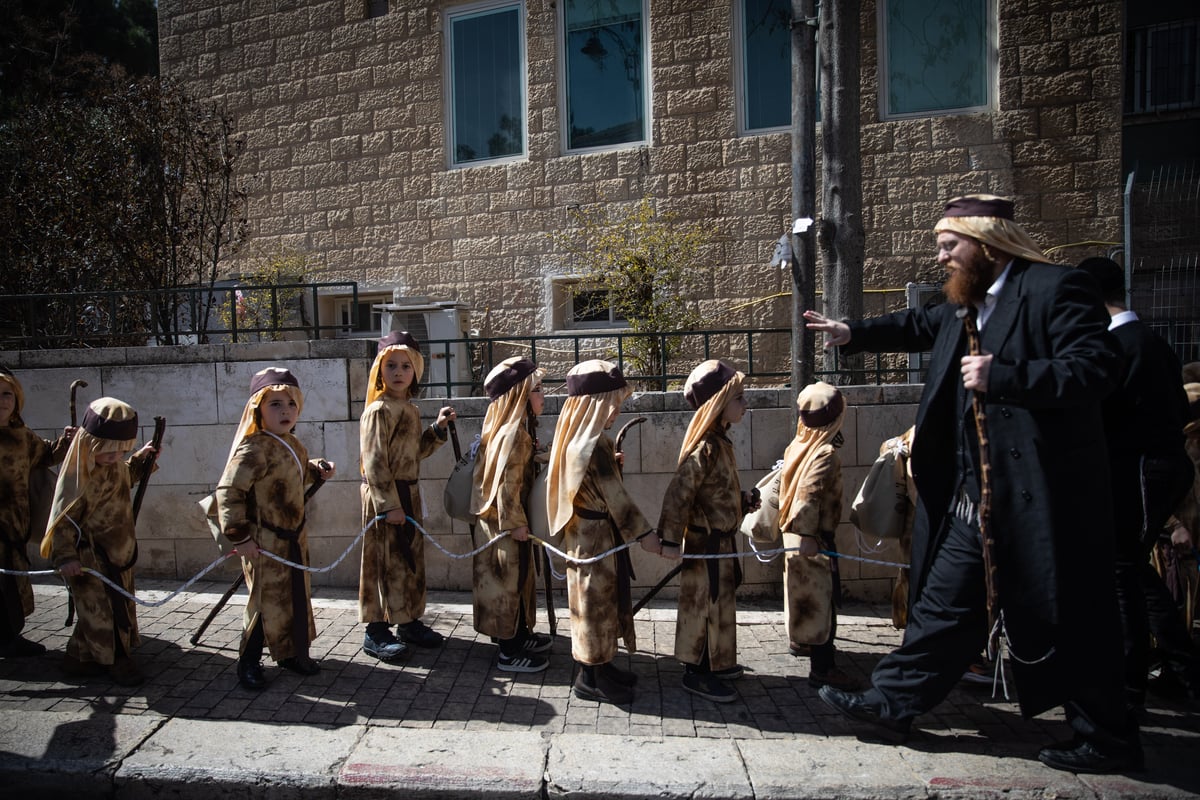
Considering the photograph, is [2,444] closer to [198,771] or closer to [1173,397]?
[198,771]

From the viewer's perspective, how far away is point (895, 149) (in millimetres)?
8773

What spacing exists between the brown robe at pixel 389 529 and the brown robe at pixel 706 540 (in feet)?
5.60

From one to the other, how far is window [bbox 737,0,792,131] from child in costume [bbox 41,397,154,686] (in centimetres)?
735

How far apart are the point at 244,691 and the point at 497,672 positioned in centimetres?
142

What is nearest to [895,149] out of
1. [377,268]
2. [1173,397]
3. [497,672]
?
[1173,397]

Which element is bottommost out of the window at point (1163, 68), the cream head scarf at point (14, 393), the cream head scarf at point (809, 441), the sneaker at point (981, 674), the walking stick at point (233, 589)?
the sneaker at point (981, 674)

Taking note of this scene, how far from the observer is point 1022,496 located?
329 cm

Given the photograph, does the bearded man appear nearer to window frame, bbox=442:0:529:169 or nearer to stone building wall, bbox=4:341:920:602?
stone building wall, bbox=4:341:920:602

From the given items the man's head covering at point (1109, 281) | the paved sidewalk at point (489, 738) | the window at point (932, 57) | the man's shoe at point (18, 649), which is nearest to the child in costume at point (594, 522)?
the paved sidewalk at point (489, 738)

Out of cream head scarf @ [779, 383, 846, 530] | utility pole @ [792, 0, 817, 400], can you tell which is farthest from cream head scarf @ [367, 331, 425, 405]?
utility pole @ [792, 0, 817, 400]

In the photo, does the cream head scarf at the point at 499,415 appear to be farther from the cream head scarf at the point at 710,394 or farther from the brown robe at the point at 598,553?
the cream head scarf at the point at 710,394

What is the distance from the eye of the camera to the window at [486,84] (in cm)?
1001

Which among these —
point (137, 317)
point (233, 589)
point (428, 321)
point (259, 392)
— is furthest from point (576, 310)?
point (233, 589)

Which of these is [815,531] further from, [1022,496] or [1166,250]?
[1166,250]
